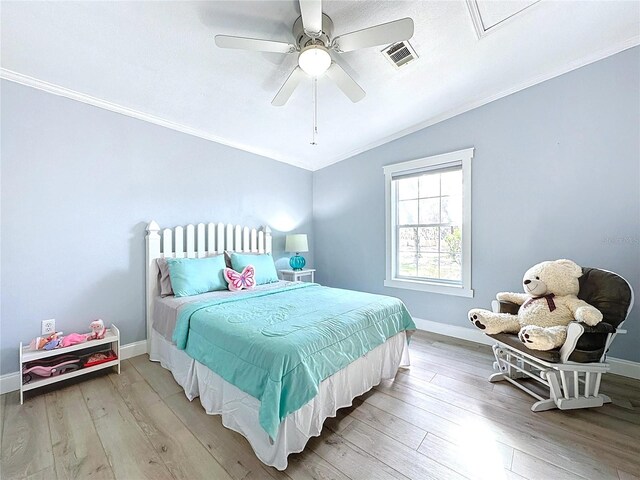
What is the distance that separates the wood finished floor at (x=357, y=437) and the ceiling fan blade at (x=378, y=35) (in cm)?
240

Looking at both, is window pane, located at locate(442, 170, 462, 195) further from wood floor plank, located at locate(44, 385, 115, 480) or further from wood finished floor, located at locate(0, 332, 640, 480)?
wood floor plank, located at locate(44, 385, 115, 480)

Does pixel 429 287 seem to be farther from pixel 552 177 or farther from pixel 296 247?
pixel 296 247

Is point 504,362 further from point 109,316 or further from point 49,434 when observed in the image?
point 109,316

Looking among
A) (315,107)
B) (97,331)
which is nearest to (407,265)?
(315,107)

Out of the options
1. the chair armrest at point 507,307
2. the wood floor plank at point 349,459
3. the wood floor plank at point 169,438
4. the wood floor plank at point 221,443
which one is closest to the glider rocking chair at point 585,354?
the chair armrest at point 507,307

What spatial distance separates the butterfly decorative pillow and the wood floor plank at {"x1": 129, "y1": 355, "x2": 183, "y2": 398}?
3.01 feet

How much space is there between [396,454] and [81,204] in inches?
123

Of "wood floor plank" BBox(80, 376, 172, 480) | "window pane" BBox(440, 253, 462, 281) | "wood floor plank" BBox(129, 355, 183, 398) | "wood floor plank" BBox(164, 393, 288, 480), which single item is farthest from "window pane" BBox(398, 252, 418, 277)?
"wood floor plank" BBox(80, 376, 172, 480)

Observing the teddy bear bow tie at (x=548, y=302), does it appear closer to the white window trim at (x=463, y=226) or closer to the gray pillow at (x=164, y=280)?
the white window trim at (x=463, y=226)

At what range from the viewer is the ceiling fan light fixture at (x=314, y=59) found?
5.68 ft

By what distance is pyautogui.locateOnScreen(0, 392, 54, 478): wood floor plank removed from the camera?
138 cm

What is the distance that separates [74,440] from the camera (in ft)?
5.15

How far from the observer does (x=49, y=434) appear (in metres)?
1.62

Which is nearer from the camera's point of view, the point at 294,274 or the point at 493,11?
the point at 493,11
